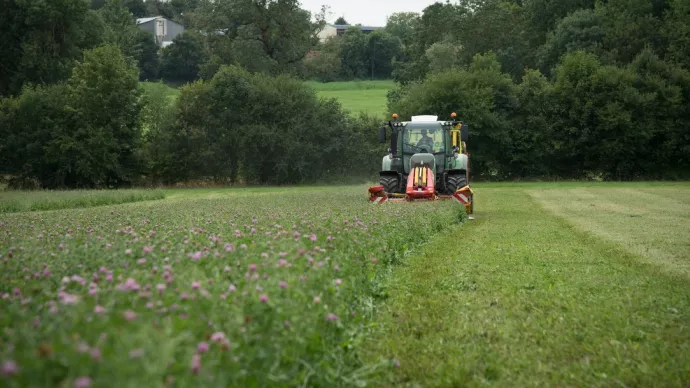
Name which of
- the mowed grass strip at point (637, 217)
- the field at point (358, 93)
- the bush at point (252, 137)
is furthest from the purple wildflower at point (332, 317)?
the field at point (358, 93)

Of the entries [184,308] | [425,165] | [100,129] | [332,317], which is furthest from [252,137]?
[184,308]

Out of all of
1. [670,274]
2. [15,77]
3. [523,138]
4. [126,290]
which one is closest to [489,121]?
[523,138]

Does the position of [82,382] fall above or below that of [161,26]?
below

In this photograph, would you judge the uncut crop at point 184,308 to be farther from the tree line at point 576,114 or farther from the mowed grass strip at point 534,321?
the tree line at point 576,114

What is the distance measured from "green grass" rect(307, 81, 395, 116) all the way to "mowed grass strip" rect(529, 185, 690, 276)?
42507 millimetres

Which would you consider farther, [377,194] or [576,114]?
[576,114]

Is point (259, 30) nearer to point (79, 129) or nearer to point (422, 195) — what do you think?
point (79, 129)

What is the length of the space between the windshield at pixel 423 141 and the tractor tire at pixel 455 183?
1961mm

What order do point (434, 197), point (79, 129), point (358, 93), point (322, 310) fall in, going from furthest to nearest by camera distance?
point (358, 93)
point (79, 129)
point (434, 197)
point (322, 310)

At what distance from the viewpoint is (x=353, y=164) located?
156 feet

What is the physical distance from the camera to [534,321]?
789cm

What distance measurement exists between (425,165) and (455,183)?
3.24ft

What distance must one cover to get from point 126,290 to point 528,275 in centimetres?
730

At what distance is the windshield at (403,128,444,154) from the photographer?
23.6 m
